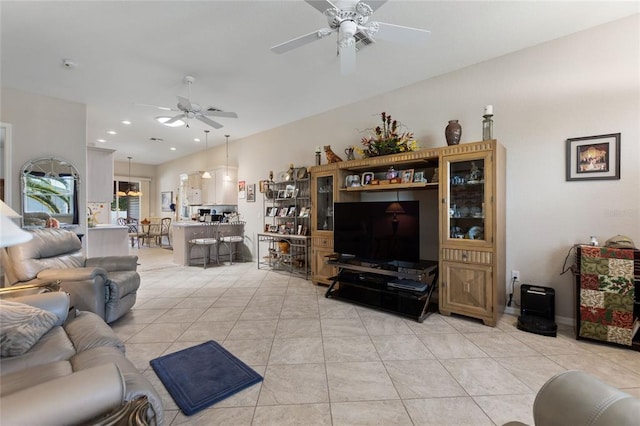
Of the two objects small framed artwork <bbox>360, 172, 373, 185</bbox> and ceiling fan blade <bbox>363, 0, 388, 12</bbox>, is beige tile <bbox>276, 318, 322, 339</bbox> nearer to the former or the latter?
small framed artwork <bbox>360, 172, 373, 185</bbox>

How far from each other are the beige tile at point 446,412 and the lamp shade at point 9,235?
2034 mm

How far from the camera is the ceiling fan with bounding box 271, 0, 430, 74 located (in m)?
1.93

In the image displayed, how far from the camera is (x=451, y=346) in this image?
8.13ft

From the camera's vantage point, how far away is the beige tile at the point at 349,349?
2.29m

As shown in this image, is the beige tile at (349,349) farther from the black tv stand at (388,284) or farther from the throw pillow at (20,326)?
the throw pillow at (20,326)

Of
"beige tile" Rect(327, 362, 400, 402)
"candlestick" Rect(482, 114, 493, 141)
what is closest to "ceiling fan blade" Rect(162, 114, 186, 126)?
"beige tile" Rect(327, 362, 400, 402)

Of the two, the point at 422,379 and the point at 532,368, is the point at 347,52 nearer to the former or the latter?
the point at 422,379

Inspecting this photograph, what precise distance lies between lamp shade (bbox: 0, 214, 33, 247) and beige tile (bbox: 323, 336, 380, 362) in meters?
2.00

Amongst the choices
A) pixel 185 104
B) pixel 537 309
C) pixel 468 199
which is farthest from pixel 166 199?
pixel 537 309

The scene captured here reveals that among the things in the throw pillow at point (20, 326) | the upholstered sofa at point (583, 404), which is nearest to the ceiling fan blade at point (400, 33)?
the upholstered sofa at point (583, 404)

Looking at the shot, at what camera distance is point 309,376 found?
2.04m

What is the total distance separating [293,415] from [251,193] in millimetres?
5348

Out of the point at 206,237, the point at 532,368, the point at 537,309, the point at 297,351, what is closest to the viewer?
the point at 532,368

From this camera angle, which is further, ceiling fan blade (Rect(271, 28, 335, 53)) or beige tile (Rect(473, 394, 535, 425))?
ceiling fan blade (Rect(271, 28, 335, 53))
